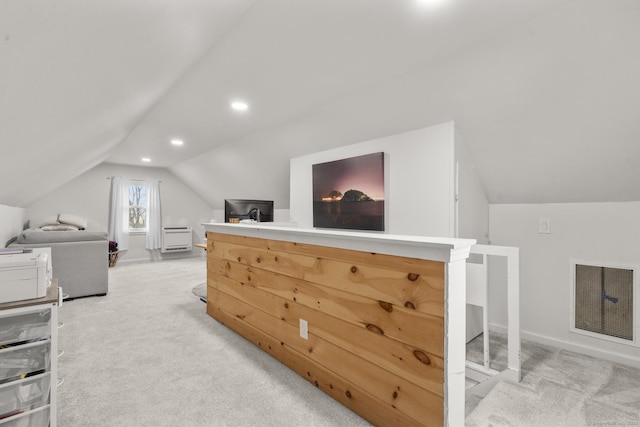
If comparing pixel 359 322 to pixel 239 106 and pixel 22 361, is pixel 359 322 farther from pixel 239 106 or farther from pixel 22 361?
pixel 239 106

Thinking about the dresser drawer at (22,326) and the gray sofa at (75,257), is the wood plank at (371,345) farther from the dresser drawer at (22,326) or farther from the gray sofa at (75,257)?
the gray sofa at (75,257)

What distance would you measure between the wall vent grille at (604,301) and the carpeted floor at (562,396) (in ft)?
0.82

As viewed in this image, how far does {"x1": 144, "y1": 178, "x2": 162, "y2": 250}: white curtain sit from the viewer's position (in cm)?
675

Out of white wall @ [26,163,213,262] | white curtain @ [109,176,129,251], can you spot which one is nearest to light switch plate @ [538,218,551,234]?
white wall @ [26,163,213,262]

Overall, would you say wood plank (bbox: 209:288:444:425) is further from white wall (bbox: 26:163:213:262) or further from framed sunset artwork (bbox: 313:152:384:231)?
white wall (bbox: 26:163:213:262)

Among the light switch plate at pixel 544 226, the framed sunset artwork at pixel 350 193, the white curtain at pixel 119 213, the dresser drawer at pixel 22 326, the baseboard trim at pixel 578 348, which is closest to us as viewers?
the dresser drawer at pixel 22 326

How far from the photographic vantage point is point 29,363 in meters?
1.70

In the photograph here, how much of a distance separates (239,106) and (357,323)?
243 cm

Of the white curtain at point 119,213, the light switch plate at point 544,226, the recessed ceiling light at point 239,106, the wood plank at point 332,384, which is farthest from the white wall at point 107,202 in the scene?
the light switch plate at point 544,226

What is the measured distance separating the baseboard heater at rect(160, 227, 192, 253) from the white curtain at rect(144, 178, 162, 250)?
126 mm

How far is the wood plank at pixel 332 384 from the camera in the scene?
4.64 ft

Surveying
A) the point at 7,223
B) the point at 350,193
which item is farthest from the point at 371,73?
the point at 7,223

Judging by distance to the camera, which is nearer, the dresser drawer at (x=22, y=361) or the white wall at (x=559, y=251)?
the dresser drawer at (x=22, y=361)

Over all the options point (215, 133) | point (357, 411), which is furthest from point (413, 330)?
point (215, 133)
